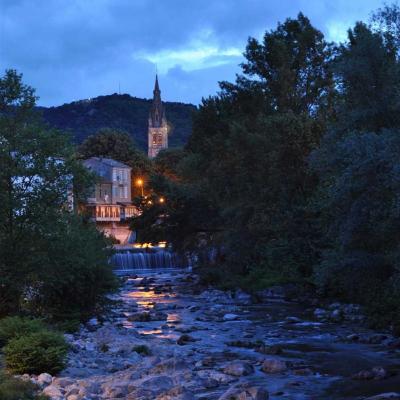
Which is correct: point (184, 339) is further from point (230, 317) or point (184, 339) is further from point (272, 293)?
point (272, 293)

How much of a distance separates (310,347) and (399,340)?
2.84 metres

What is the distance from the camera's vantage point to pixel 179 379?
664 inches

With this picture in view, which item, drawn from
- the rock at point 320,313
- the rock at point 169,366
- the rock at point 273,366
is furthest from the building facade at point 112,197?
the rock at point 273,366

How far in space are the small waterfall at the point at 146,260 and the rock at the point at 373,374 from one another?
162 feet

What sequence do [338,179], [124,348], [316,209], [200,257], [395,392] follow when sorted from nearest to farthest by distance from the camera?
[395,392] → [124,348] → [338,179] → [316,209] → [200,257]

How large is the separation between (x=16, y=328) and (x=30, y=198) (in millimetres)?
5548

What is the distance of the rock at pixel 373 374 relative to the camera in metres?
16.9

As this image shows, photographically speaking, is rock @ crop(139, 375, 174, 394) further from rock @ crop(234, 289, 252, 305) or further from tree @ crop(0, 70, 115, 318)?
rock @ crop(234, 289, 252, 305)

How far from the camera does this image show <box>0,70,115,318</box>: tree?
72.2 feet

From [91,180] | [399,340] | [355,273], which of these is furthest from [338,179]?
[91,180]

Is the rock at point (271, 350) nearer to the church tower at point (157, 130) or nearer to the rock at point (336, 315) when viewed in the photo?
the rock at point (336, 315)

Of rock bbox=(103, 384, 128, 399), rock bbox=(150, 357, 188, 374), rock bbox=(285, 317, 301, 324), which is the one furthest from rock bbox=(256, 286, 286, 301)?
rock bbox=(103, 384, 128, 399)

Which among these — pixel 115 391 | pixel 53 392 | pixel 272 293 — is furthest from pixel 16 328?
pixel 272 293

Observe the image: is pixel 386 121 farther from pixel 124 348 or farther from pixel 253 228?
pixel 253 228
